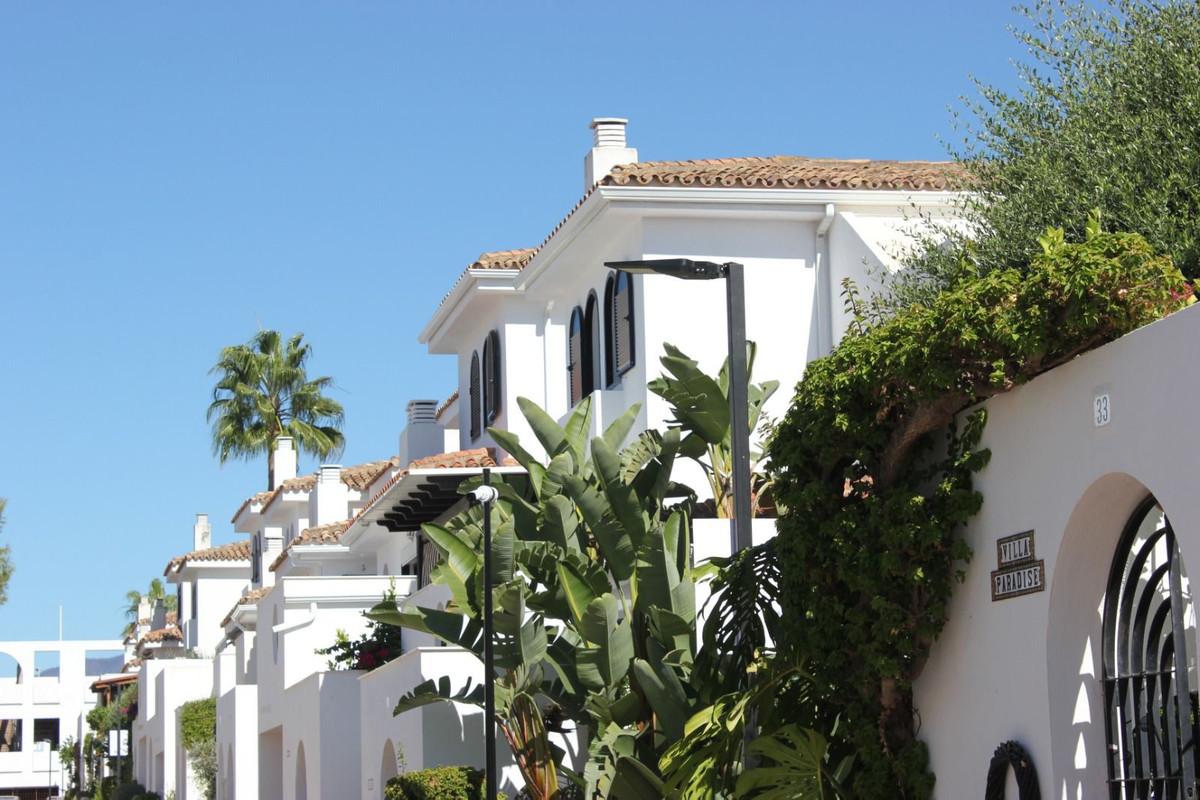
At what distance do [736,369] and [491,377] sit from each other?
16096 mm

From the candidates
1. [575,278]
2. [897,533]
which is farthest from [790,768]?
[575,278]

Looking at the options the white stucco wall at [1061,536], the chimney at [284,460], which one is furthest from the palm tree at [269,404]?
the white stucco wall at [1061,536]

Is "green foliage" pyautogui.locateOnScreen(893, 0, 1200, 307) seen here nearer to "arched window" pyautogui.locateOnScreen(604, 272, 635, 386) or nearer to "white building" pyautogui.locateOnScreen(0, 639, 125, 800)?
"arched window" pyautogui.locateOnScreen(604, 272, 635, 386)

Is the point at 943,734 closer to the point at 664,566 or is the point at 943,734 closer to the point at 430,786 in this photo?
the point at 664,566

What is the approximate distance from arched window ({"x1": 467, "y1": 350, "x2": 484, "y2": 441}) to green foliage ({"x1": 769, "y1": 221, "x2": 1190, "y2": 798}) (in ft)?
58.3

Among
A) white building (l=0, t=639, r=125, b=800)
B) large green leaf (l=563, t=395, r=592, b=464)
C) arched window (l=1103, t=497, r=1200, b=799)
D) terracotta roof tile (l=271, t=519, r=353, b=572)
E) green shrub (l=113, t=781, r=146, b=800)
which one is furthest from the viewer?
white building (l=0, t=639, r=125, b=800)

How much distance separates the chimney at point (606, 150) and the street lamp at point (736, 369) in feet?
43.0

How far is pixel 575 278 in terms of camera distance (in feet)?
90.5

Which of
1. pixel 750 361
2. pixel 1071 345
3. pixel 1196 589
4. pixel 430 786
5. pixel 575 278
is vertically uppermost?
pixel 575 278

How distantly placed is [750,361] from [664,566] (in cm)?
325

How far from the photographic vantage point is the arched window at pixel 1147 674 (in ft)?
35.9

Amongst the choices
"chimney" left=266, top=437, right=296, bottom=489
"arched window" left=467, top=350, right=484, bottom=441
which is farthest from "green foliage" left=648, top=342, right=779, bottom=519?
"chimney" left=266, top=437, right=296, bottom=489

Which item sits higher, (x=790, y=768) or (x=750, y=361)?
(x=750, y=361)

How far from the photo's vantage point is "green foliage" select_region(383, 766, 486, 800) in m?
21.7
